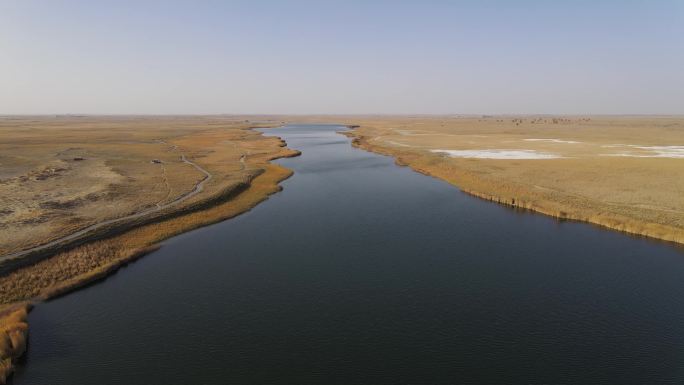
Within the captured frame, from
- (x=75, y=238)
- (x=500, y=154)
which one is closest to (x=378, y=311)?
(x=75, y=238)

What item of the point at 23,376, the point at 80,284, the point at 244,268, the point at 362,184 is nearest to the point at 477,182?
the point at 362,184

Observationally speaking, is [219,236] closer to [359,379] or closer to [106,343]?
[106,343]

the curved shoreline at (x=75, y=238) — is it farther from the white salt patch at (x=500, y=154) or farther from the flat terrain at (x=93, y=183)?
the white salt patch at (x=500, y=154)

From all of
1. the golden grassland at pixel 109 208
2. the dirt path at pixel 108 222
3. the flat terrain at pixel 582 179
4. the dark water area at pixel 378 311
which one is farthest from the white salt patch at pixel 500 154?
the dirt path at pixel 108 222

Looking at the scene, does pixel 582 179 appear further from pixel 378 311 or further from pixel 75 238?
pixel 75 238

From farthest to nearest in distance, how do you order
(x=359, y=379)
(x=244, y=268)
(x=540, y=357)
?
(x=244, y=268)
(x=540, y=357)
(x=359, y=379)
